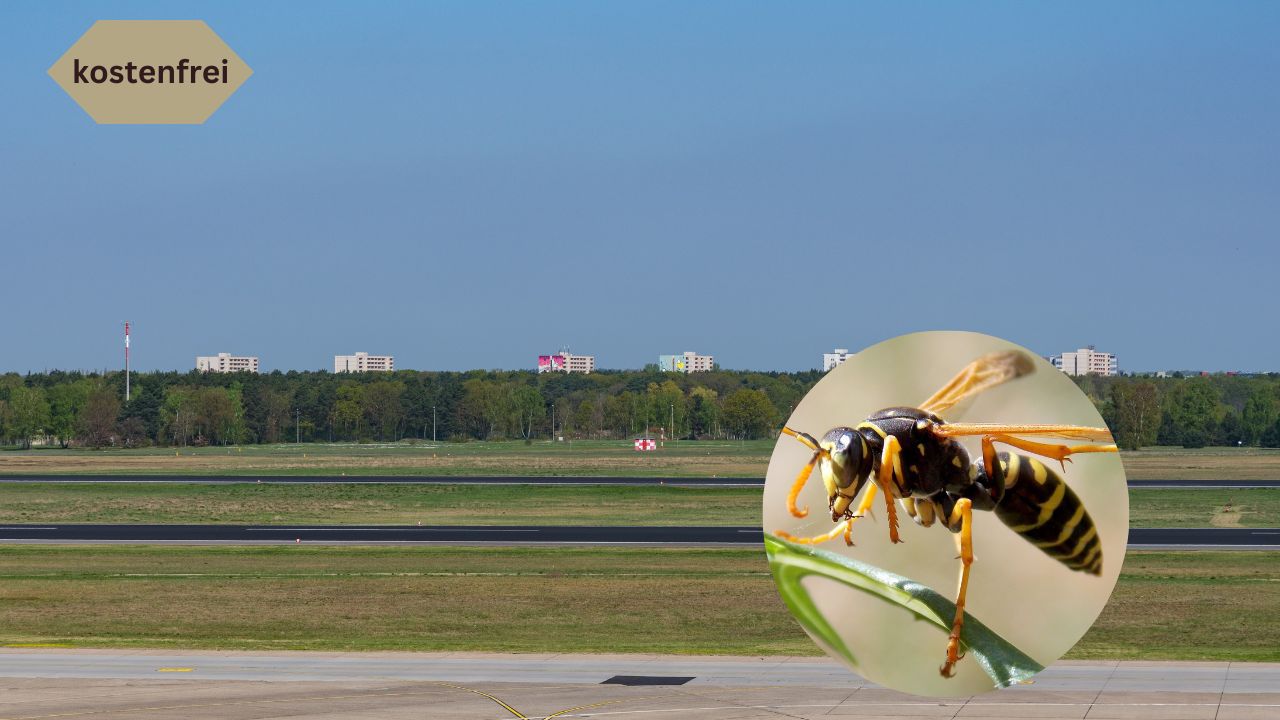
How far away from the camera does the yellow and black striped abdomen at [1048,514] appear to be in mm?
7605

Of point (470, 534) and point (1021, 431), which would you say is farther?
point (470, 534)

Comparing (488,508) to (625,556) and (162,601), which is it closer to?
(625,556)

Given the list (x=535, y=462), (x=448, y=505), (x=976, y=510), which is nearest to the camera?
(x=976, y=510)

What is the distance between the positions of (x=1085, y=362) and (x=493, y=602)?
34526 mm

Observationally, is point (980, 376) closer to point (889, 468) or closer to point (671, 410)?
point (889, 468)

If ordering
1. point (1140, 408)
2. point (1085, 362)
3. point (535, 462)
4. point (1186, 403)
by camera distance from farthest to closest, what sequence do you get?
point (535, 462) → point (1186, 403) → point (1140, 408) → point (1085, 362)

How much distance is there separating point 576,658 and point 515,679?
12.6 feet

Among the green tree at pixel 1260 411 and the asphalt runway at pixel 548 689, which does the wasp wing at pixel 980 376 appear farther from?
the green tree at pixel 1260 411

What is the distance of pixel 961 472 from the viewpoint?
7535 mm

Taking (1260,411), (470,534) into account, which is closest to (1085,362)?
(470,534)

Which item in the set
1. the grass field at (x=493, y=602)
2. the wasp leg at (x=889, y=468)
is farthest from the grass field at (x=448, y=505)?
the wasp leg at (x=889, y=468)

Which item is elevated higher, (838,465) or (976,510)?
(838,465)

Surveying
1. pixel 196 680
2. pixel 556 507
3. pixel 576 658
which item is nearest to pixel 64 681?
pixel 196 680

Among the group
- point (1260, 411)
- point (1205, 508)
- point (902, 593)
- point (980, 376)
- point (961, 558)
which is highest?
point (1260, 411)
